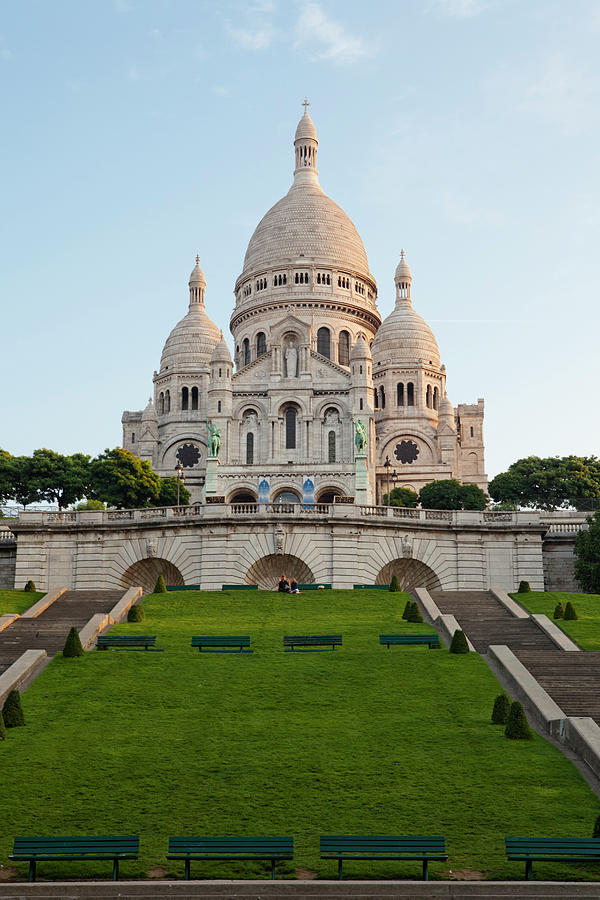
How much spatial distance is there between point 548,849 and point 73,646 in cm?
1641

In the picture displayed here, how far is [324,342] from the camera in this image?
113938mm

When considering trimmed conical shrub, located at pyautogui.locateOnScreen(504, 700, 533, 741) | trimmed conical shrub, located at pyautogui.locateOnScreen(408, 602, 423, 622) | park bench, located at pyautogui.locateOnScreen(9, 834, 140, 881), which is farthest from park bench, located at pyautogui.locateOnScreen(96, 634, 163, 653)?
park bench, located at pyautogui.locateOnScreen(9, 834, 140, 881)

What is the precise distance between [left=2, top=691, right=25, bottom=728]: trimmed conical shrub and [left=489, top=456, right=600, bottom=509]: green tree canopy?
7010 centimetres

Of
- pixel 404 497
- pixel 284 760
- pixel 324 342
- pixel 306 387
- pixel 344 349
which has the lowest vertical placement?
pixel 284 760

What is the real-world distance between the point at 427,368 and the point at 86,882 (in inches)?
3958

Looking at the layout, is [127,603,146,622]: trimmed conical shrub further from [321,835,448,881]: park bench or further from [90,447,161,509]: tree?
[90,447,161,509]: tree

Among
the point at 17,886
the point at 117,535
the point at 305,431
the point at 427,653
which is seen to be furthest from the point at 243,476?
the point at 17,886

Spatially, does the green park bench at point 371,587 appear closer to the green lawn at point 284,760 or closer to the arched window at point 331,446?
the green lawn at point 284,760

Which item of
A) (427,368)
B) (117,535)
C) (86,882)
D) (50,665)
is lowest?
(86,882)

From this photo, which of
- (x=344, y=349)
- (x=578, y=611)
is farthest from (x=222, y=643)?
(x=344, y=349)

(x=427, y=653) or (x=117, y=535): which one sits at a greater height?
(x=117, y=535)

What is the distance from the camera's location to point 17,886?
1532 cm

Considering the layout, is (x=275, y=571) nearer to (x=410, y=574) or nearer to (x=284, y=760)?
(x=410, y=574)

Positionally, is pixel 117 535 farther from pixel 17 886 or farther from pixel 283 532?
pixel 17 886
